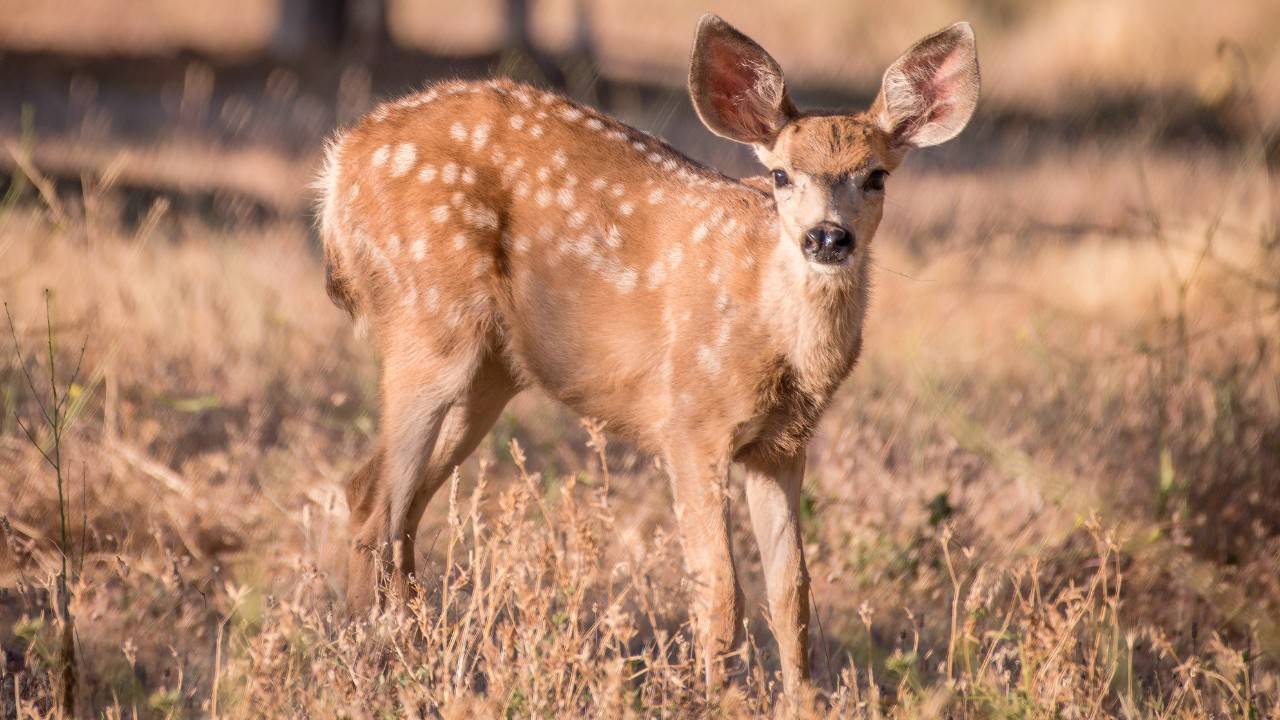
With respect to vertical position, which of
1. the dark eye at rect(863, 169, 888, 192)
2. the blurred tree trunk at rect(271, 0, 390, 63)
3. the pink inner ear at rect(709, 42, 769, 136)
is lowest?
the blurred tree trunk at rect(271, 0, 390, 63)

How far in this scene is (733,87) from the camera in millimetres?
4723

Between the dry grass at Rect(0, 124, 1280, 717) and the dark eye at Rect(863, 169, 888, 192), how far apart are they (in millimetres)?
335

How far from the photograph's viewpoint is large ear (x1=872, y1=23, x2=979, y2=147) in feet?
15.3

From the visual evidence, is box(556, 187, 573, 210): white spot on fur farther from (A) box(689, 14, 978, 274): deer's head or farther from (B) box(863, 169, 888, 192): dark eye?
(B) box(863, 169, 888, 192): dark eye

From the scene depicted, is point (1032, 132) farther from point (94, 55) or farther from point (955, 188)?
point (94, 55)

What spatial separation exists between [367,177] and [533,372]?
2.58ft

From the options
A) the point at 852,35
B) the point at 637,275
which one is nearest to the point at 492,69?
the point at 637,275

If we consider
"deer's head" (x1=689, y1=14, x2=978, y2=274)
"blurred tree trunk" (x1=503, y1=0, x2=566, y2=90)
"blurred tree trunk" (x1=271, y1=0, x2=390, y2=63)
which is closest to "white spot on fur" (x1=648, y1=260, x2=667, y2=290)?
"deer's head" (x1=689, y1=14, x2=978, y2=274)

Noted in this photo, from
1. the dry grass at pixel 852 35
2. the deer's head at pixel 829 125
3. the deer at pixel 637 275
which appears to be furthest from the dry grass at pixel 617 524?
the dry grass at pixel 852 35

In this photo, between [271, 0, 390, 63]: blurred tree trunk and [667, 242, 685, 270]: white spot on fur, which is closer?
[667, 242, 685, 270]: white spot on fur

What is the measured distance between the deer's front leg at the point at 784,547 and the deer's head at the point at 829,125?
2.15 feet

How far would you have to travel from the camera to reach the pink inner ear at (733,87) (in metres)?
4.67

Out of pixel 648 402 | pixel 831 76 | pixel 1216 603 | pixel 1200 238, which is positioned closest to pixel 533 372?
pixel 648 402

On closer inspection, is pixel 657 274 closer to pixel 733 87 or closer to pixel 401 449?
pixel 733 87
